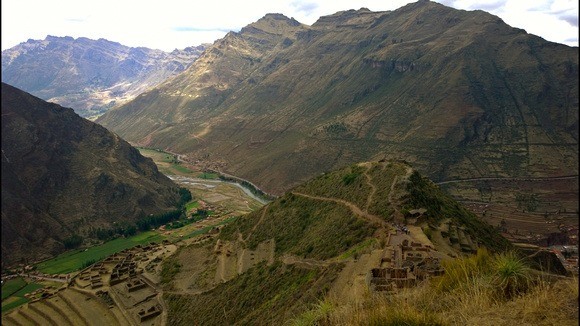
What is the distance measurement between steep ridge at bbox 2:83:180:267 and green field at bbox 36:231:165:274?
2.95 meters

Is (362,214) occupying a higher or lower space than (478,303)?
lower

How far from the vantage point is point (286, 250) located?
150ft

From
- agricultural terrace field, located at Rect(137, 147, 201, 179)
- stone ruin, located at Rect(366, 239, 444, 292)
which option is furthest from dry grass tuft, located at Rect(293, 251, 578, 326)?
agricultural terrace field, located at Rect(137, 147, 201, 179)

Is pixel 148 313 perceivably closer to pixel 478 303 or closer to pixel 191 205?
pixel 478 303

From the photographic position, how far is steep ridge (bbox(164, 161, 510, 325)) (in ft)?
91.3

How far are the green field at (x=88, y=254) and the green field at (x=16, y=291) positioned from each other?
17.5ft

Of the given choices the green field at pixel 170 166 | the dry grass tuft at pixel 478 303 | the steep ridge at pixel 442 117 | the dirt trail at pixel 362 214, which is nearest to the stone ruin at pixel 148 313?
the dirt trail at pixel 362 214

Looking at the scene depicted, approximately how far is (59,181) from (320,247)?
241ft

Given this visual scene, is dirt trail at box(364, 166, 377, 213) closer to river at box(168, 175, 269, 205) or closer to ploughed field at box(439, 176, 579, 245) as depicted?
ploughed field at box(439, 176, 579, 245)

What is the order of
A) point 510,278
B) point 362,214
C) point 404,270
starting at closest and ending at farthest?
point 510,278 < point 404,270 < point 362,214

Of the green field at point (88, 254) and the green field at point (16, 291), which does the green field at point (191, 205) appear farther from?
the green field at point (16, 291)

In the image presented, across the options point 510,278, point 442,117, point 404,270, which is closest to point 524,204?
point 442,117

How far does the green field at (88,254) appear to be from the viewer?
68312 millimetres

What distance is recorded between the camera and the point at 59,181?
88.6 metres
